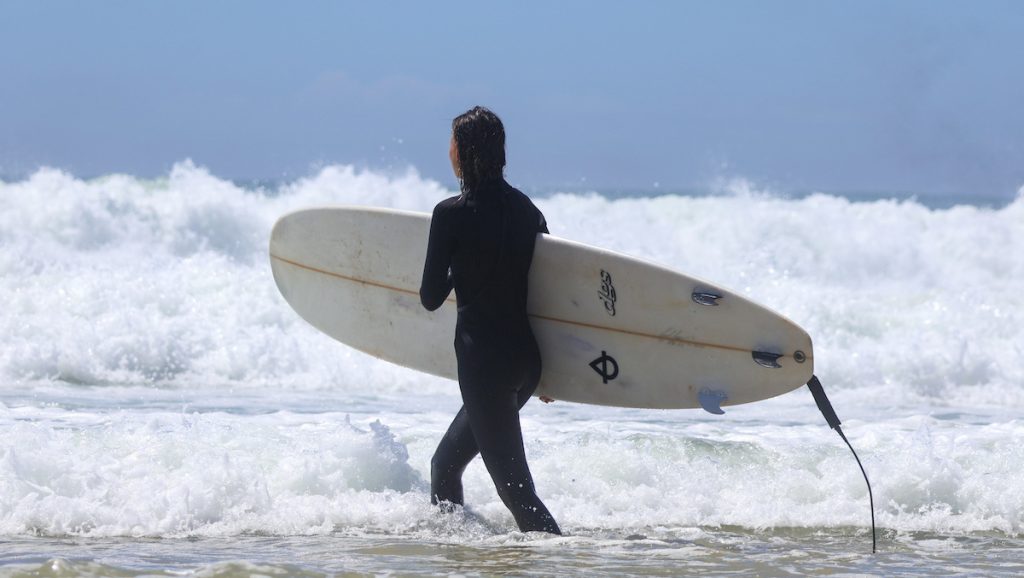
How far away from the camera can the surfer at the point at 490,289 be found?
332 cm

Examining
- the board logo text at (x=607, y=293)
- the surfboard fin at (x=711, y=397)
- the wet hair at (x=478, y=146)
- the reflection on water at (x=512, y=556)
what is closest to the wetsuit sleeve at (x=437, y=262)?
the wet hair at (x=478, y=146)

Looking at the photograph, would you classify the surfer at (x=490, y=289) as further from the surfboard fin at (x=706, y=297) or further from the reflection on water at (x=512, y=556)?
the surfboard fin at (x=706, y=297)

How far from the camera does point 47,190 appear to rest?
15633 millimetres

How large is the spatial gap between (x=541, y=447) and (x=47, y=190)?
1210 centimetres

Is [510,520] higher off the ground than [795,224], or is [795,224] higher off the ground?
[795,224]

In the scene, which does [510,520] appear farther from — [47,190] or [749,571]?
[47,190]

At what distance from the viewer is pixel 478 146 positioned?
3.31 m

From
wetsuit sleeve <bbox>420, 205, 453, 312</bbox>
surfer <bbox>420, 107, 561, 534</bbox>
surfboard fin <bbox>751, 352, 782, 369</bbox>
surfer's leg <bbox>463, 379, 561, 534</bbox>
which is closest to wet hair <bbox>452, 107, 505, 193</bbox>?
surfer <bbox>420, 107, 561, 534</bbox>

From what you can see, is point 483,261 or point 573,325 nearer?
point 483,261

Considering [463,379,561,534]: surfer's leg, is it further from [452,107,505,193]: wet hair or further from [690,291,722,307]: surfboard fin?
[690,291,722,307]: surfboard fin

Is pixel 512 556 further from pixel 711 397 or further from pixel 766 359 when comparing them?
pixel 766 359

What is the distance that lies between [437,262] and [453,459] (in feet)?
2.49

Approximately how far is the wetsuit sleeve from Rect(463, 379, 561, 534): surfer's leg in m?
0.31

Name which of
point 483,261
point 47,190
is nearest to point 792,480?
point 483,261
